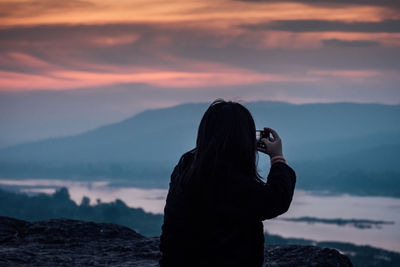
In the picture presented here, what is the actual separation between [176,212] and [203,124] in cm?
66

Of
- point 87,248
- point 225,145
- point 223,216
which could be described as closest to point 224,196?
point 223,216

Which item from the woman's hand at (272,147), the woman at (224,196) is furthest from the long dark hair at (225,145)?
the woman's hand at (272,147)

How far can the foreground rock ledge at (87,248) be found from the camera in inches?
225

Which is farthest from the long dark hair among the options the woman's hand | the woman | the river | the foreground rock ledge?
the river

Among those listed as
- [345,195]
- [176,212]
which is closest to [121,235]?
[176,212]

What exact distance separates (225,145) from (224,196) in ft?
1.15

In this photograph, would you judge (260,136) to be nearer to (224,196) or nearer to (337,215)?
(224,196)

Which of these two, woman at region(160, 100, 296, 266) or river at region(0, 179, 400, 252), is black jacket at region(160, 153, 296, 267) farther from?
river at region(0, 179, 400, 252)

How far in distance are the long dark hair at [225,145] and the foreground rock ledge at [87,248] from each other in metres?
2.51

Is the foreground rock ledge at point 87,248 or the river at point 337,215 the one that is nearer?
the foreground rock ledge at point 87,248

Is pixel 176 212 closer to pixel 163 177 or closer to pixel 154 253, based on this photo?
pixel 154 253

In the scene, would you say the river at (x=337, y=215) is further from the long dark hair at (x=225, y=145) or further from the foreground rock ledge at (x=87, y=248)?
the long dark hair at (x=225, y=145)

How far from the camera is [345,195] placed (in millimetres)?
154000

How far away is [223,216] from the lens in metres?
3.53
